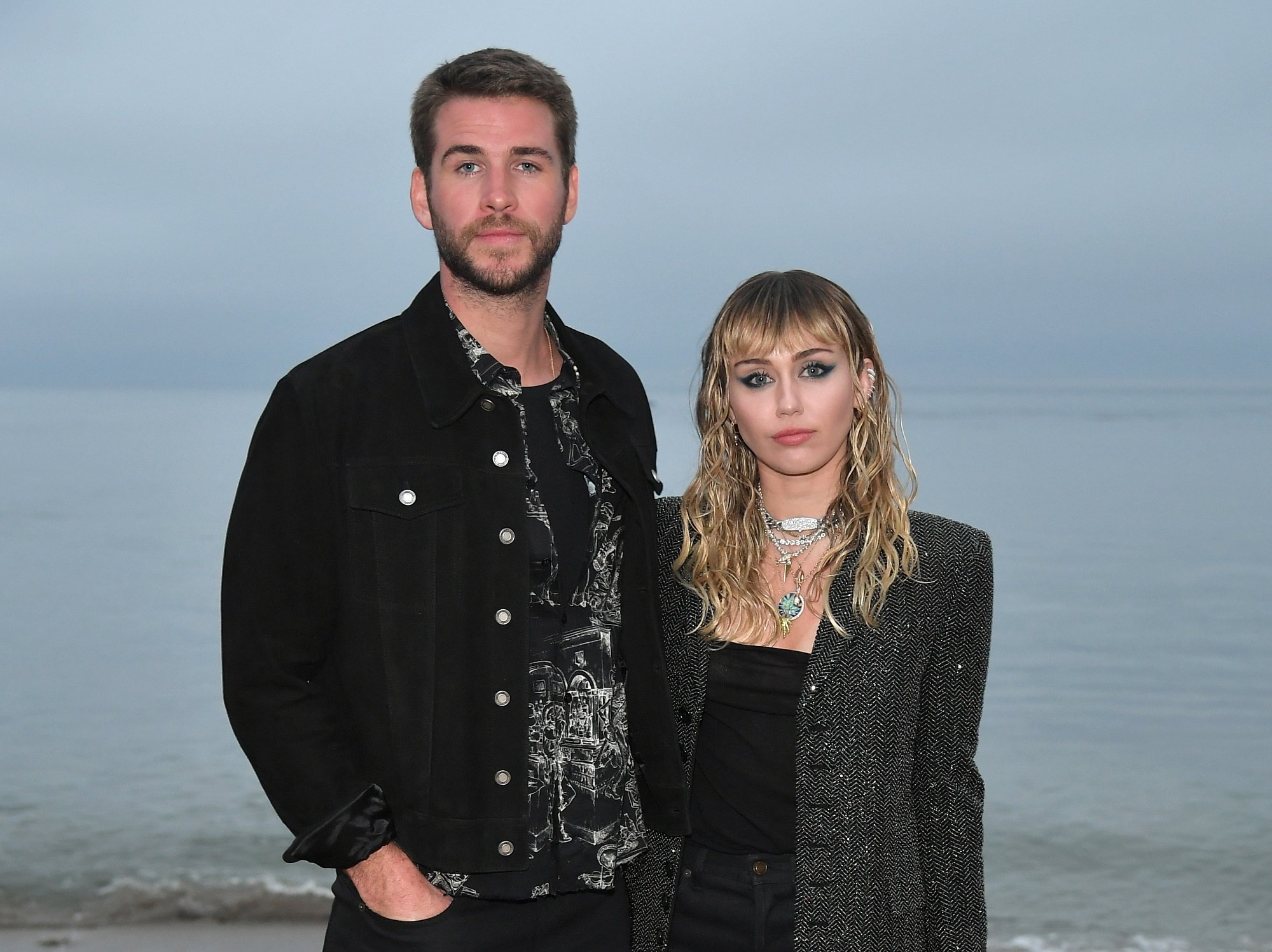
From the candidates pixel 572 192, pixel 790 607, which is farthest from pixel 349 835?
pixel 572 192

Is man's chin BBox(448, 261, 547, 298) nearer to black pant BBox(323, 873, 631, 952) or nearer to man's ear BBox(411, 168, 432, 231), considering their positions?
man's ear BBox(411, 168, 432, 231)

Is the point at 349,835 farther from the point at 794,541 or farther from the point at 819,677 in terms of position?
the point at 794,541

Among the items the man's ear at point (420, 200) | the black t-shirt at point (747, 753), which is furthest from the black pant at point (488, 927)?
the man's ear at point (420, 200)

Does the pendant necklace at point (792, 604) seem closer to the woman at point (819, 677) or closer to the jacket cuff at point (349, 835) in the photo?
the woman at point (819, 677)

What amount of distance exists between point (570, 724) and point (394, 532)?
619 millimetres

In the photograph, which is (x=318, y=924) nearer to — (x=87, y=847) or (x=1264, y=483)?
(x=87, y=847)

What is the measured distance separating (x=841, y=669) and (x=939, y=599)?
1.08ft

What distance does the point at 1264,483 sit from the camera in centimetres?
2647

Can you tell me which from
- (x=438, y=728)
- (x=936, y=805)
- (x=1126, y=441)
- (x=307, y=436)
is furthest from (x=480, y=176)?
(x=1126, y=441)

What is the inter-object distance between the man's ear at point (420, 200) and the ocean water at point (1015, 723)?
5272 millimetres

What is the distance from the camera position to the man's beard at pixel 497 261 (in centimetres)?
299

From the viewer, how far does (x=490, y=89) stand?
305 cm

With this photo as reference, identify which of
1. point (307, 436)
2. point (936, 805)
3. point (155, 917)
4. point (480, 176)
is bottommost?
point (155, 917)

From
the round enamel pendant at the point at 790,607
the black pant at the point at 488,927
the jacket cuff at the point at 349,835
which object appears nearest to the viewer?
the jacket cuff at the point at 349,835
